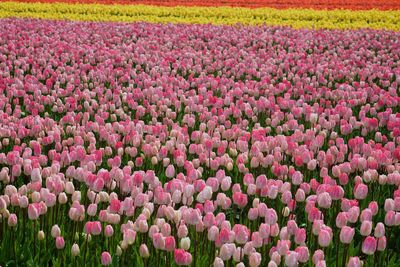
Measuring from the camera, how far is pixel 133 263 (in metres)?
3.08

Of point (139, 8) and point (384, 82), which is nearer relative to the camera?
point (384, 82)

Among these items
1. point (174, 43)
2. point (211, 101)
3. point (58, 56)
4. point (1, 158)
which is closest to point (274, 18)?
point (174, 43)

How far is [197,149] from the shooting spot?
452 centimetres

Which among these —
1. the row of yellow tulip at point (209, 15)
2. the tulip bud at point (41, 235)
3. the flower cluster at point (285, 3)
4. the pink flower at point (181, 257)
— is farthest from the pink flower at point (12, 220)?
the flower cluster at point (285, 3)

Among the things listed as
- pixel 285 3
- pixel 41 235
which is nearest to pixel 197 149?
pixel 41 235

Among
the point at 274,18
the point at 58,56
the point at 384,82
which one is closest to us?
the point at 384,82

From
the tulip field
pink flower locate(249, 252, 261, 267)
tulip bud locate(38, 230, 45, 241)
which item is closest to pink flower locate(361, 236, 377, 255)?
the tulip field

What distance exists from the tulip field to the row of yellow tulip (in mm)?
3946

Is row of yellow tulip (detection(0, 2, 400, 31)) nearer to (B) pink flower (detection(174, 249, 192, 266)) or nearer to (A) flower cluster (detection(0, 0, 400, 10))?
(A) flower cluster (detection(0, 0, 400, 10))

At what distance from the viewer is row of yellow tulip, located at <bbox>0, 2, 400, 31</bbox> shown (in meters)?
18.8

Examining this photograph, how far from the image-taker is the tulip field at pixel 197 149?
3004mm

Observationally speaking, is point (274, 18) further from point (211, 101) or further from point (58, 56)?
point (211, 101)

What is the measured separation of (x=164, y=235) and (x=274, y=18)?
59.1ft

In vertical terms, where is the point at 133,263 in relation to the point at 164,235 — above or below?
below
